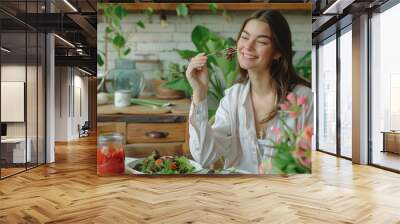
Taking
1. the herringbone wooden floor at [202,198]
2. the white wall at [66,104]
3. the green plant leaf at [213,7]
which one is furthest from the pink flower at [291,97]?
the white wall at [66,104]

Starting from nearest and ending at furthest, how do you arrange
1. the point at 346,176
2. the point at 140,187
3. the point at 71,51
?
the point at 140,187, the point at 346,176, the point at 71,51

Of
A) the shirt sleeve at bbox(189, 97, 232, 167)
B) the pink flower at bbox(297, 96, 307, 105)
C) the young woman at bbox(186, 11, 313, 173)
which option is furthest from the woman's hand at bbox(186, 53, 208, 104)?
the pink flower at bbox(297, 96, 307, 105)

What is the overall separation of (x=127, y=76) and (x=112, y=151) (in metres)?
1.17

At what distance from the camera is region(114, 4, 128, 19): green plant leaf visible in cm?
609

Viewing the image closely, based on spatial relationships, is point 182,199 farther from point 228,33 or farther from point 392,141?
point 392,141

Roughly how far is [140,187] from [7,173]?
251cm

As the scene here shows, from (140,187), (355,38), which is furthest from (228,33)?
(355,38)

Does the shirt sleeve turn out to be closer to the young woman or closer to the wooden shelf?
the young woman

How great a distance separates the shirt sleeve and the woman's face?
2.21ft

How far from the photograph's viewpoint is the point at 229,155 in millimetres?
6062

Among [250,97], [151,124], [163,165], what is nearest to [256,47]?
[250,97]

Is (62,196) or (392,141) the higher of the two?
(392,141)

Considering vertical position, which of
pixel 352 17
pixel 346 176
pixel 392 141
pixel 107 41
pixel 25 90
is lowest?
pixel 346 176

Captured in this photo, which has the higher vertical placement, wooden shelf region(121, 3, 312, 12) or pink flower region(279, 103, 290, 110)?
wooden shelf region(121, 3, 312, 12)
